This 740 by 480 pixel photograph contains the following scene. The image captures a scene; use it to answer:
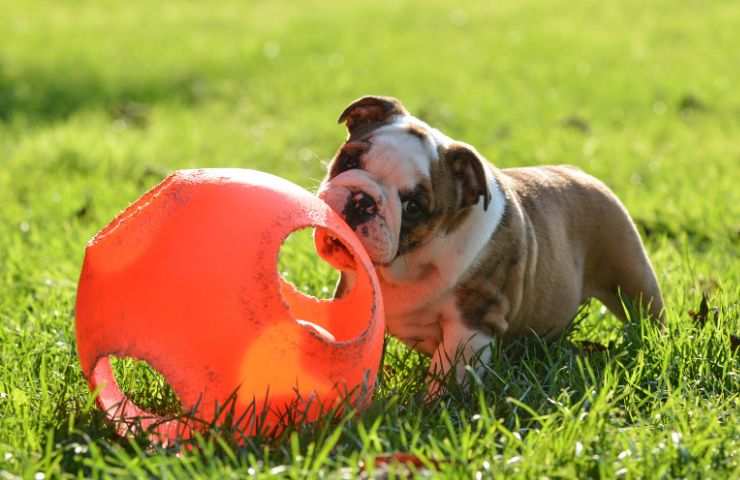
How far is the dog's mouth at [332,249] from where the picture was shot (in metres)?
3.81

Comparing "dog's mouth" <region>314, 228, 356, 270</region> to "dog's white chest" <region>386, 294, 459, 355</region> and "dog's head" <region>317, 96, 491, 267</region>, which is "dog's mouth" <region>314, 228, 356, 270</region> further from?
"dog's white chest" <region>386, 294, 459, 355</region>

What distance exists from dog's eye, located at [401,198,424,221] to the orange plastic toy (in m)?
0.36

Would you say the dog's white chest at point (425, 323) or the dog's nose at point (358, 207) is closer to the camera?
the dog's nose at point (358, 207)

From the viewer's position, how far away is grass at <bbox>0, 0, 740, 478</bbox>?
3373mm

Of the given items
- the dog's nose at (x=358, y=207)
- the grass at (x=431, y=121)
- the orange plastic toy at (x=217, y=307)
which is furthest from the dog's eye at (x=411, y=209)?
the grass at (x=431, y=121)

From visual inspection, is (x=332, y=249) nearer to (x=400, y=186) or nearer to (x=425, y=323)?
(x=400, y=186)

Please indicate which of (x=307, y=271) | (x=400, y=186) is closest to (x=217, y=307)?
(x=400, y=186)

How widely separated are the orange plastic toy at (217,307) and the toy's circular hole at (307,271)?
1212mm

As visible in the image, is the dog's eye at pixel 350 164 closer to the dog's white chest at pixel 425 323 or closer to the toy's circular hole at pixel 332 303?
the toy's circular hole at pixel 332 303

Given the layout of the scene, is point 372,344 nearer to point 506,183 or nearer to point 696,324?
point 506,183

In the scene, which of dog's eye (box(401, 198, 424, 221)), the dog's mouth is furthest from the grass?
dog's eye (box(401, 198, 424, 221))

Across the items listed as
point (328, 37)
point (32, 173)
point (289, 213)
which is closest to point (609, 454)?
point (289, 213)

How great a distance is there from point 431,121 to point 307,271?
15.3ft

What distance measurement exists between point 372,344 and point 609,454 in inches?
30.7
